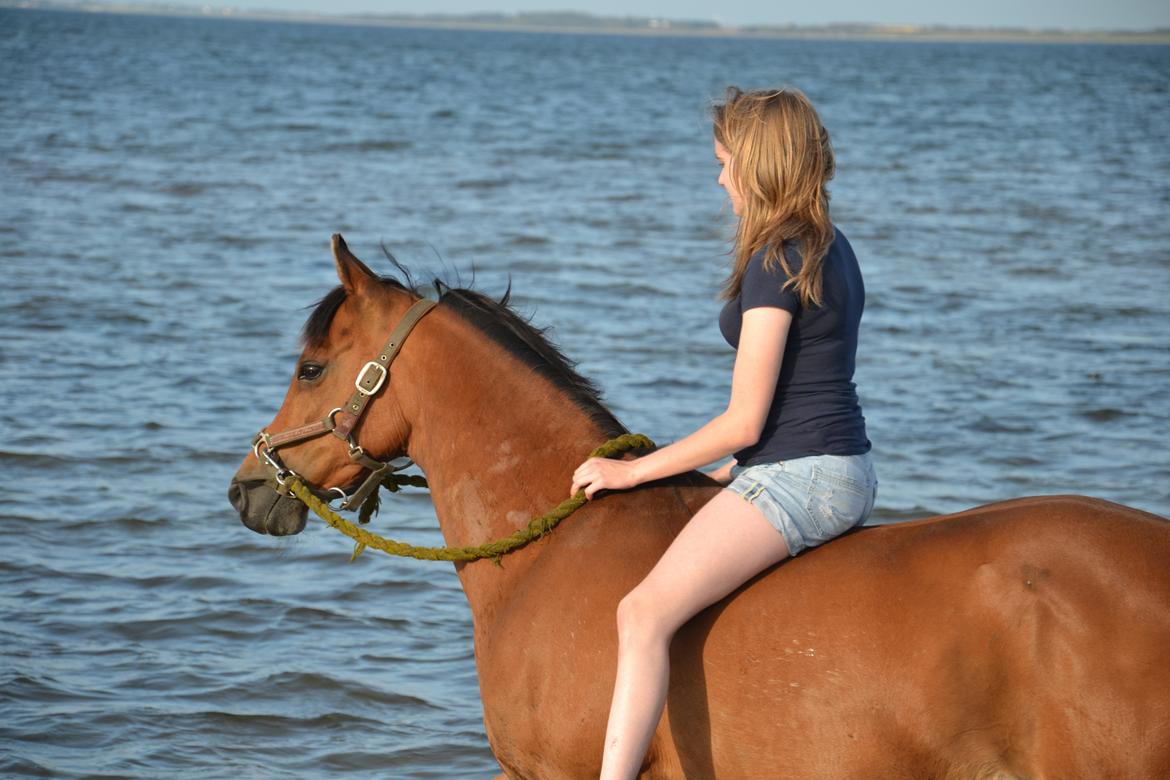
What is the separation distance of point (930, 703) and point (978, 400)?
28.4 ft

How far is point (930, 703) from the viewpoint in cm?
309

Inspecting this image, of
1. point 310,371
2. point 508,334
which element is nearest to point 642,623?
point 508,334

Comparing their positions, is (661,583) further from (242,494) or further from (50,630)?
(50,630)

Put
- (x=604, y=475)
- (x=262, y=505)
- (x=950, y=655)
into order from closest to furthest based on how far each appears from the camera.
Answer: (x=950, y=655) < (x=604, y=475) < (x=262, y=505)

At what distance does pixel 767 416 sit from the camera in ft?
11.2

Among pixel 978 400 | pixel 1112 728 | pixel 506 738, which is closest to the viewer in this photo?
pixel 1112 728

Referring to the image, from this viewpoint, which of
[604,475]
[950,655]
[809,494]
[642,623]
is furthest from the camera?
[604,475]

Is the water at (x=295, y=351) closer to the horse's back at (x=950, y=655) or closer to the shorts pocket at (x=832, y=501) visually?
the shorts pocket at (x=832, y=501)

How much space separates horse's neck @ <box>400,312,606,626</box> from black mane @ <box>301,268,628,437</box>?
0.03m

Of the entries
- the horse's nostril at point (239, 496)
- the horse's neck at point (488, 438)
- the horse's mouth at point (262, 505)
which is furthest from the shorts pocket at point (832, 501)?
the horse's nostril at point (239, 496)

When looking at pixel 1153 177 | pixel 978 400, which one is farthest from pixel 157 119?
pixel 978 400

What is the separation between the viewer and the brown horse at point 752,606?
2994 mm

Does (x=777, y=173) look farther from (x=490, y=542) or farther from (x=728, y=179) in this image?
(x=490, y=542)

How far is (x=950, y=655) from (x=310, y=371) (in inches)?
81.6
